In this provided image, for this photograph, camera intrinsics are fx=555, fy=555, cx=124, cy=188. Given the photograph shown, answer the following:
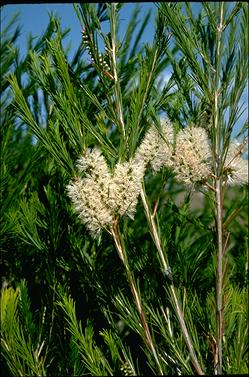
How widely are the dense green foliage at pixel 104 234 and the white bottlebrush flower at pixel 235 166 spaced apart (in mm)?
31

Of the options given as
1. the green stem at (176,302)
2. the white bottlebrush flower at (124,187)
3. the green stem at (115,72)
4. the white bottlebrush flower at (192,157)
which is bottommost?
the green stem at (176,302)

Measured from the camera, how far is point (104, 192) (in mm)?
719

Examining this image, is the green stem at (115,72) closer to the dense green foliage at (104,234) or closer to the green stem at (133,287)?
the dense green foliage at (104,234)

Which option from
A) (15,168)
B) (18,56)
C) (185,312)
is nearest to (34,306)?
(15,168)

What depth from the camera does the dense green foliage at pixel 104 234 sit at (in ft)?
2.48

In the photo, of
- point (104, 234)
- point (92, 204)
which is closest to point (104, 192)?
point (92, 204)

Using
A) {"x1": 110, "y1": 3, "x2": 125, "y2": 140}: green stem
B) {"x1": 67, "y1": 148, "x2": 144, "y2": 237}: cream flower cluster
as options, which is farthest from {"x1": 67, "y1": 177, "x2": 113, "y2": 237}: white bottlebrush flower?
{"x1": 110, "y1": 3, "x2": 125, "y2": 140}: green stem

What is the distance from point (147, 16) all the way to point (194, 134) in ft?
2.13

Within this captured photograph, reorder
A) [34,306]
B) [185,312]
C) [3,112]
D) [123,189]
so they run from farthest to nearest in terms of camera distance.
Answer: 1. [3,112]
2. [34,306]
3. [185,312]
4. [123,189]

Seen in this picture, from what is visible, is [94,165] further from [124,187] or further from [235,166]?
[235,166]

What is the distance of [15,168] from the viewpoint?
51.9 inches

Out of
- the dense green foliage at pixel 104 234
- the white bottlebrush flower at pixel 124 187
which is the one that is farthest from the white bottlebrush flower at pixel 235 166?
the white bottlebrush flower at pixel 124 187

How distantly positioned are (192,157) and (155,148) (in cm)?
6

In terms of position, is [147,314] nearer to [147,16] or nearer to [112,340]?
[112,340]
